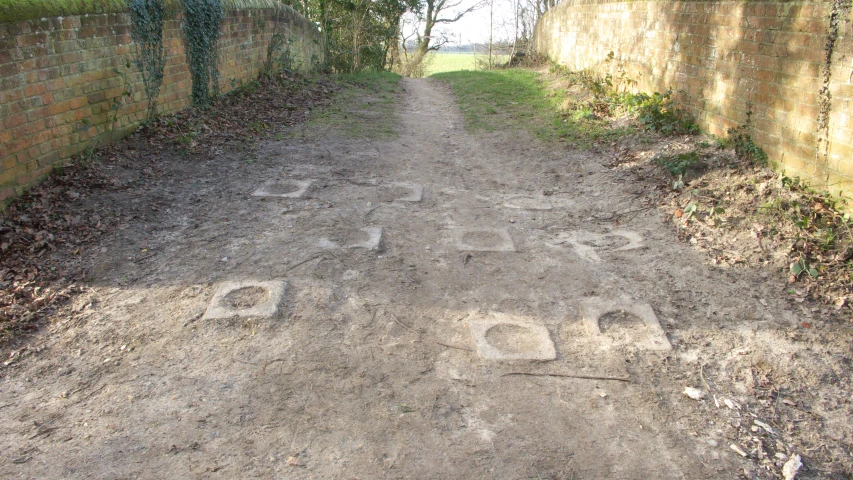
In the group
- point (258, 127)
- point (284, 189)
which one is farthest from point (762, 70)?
point (258, 127)

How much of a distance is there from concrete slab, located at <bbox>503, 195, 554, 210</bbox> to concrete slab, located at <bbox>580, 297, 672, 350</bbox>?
→ 6.42ft

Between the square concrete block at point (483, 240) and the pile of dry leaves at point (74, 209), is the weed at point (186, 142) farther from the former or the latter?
the square concrete block at point (483, 240)

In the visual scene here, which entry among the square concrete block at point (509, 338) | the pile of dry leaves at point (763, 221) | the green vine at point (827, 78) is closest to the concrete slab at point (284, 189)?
the square concrete block at point (509, 338)

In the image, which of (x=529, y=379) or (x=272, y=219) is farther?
(x=272, y=219)

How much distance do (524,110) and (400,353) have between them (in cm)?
773

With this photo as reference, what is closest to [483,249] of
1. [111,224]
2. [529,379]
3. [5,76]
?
[529,379]

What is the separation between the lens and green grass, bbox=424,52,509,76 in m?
22.4

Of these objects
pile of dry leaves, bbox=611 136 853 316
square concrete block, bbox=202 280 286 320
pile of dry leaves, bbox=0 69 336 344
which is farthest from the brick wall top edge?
pile of dry leaves, bbox=611 136 853 316

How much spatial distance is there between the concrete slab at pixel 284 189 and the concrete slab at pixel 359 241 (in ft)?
4.00

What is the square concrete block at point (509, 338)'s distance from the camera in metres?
3.43

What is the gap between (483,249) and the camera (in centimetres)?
481

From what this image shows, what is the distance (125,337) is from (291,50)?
35.8 ft

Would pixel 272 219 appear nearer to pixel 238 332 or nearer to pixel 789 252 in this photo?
pixel 238 332

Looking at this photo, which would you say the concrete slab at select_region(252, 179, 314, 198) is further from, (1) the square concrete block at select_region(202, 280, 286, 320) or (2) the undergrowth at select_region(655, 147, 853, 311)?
(2) the undergrowth at select_region(655, 147, 853, 311)
